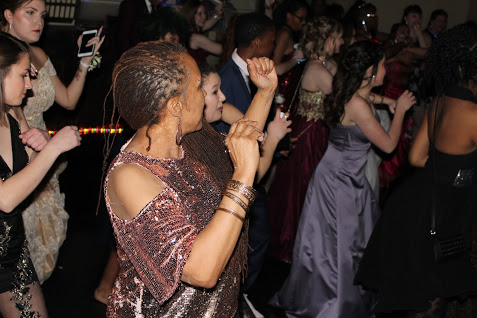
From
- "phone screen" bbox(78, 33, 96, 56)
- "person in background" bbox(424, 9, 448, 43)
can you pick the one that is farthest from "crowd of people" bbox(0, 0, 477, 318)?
"person in background" bbox(424, 9, 448, 43)

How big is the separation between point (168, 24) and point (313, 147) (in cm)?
159

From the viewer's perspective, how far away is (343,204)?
3.48m

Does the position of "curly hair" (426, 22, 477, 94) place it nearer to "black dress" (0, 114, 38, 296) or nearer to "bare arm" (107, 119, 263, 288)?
"bare arm" (107, 119, 263, 288)

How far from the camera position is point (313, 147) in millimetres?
4277

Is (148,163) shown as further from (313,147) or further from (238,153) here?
(313,147)

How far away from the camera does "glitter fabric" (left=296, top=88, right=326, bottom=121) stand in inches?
161

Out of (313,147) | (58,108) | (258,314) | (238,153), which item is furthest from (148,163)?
(58,108)

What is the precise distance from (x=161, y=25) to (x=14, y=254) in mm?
1679

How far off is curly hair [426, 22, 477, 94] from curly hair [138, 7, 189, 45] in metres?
1.51

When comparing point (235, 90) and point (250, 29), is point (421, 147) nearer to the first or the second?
point (235, 90)

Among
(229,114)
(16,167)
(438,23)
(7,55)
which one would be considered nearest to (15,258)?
(16,167)

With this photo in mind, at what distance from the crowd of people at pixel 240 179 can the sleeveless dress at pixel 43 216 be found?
0.03 feet

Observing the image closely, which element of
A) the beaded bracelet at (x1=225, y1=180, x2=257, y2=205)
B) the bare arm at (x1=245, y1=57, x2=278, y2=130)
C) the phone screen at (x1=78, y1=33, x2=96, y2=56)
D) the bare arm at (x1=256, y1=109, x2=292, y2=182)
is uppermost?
the bare arm at (x1=245, y1=57, x2=278, y2=130)

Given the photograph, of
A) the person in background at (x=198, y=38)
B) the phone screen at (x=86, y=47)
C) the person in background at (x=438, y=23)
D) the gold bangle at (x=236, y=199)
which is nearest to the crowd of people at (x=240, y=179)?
the gold bangle at (x=236, y=199)
